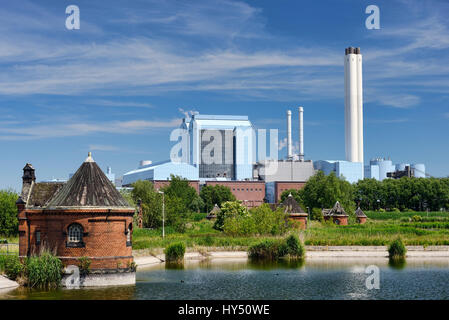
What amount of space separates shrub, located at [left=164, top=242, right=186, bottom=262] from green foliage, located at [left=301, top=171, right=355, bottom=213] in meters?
72.3

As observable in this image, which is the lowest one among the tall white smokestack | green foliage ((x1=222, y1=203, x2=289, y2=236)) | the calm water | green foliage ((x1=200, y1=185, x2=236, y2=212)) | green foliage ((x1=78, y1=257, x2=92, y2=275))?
the calm water

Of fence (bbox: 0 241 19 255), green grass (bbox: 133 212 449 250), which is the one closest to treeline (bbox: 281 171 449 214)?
Answer: green grass (bbox: 133 212 449 250)

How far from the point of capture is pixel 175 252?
56344 millimetres

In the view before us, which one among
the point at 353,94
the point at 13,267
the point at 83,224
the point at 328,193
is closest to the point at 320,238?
the point at 83,224

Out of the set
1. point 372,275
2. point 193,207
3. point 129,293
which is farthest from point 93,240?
point 193,207

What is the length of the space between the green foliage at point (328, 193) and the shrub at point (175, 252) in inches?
2848

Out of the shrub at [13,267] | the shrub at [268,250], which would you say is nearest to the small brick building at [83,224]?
the shrub at [13,267]

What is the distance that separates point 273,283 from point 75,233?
13.2 m

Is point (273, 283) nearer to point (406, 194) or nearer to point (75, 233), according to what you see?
point (75, 233)

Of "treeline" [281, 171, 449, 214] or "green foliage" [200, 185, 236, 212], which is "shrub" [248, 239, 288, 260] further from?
"green foliage" [200, 185, 236, 212]

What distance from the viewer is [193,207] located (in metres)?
172

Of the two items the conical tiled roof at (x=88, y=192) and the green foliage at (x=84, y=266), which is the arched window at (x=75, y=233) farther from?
the conical tiled roof at (x=88, y=192)

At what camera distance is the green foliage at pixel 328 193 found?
12756 centimetres

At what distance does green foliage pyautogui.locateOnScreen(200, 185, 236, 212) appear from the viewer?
183375mm
